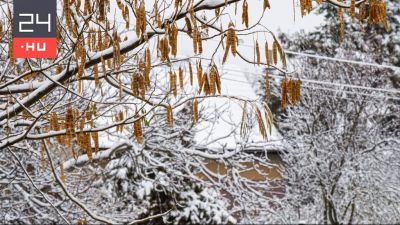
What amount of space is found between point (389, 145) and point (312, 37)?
11685 millimetres

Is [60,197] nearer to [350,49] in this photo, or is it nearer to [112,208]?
[112,208]

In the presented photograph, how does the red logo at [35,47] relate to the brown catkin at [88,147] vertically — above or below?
above

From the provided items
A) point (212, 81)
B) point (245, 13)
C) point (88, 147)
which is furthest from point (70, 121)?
point (245, 13)

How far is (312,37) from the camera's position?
2745 cm

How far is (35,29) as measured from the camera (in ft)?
16.6

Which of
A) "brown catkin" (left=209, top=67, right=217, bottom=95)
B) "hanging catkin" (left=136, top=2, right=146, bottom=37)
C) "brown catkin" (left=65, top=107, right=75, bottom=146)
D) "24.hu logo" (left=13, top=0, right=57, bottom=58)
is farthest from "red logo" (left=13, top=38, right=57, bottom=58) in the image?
"brown catkin" (left=209, top=67, right=217, bottom=95)

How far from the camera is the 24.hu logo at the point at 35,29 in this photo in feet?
15.6

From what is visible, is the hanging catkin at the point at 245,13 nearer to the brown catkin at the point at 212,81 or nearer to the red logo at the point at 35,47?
the brown catkin at the point at 212,81

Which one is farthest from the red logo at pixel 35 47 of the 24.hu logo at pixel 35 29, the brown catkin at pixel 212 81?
the brown catkin at pixel 212 81

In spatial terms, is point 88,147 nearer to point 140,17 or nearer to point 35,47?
point 140,17

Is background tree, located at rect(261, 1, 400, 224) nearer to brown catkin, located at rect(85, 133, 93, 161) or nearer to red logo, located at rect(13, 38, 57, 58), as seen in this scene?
red logo, located at rect(13, 38, 57, 58)

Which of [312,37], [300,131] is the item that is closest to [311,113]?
[300,131]

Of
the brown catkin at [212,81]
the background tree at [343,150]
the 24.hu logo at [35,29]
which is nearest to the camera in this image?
the brown catkin at [212,81]

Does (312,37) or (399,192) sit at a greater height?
(312,37)
